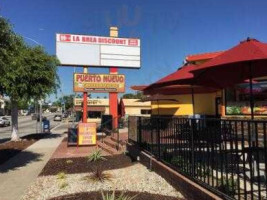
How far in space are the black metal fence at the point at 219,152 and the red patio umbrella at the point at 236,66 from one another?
1156 mm

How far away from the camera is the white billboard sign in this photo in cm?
2945

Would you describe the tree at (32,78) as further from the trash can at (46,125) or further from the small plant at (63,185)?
the small plant at (63,185)

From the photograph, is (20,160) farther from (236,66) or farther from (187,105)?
(187,105)

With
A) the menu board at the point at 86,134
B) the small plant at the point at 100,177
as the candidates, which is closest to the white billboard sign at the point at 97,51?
the menu board at the point at 86,134

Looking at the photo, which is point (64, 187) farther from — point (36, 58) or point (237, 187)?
point (36, 58)

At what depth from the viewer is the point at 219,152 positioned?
6230mm

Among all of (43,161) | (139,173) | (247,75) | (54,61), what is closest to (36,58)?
(54,61)

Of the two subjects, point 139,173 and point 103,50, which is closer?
point 139,173

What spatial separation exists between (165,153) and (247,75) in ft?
9.15

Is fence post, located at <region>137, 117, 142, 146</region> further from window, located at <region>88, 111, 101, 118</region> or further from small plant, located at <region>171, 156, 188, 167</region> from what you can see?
window, located at <region>88, 111, 101, 118</region>

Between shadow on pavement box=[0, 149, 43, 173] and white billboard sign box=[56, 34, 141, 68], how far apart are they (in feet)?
45.4

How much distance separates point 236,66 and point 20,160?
365 inches

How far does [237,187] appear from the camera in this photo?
19.0 ft

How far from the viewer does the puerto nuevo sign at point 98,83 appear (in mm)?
29158
